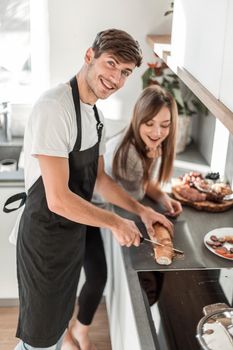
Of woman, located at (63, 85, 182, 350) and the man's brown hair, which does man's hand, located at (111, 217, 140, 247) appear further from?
the man's brown hair

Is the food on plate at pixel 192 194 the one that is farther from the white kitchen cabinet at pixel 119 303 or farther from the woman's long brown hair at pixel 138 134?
the white kitchen cabinet at pixel 119 303

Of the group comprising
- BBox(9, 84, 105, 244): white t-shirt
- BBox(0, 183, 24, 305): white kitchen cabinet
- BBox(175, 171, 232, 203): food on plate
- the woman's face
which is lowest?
BBox(0, 183, 24, 305): white kitchen cabinet

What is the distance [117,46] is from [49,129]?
0.28m

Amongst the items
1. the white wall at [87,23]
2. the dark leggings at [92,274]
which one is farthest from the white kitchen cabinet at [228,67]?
the white wall at [87,23]

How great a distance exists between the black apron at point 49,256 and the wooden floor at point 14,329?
0.49 meters

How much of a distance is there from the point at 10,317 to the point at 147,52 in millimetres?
1403

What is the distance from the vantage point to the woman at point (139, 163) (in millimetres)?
1675

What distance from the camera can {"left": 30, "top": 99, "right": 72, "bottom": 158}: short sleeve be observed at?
4.03 ft

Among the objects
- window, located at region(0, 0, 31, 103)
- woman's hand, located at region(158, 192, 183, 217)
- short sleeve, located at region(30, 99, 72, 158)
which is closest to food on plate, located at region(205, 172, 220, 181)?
woman's hand, located at region(158, 192, 183, 217)

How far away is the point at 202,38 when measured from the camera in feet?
4.04

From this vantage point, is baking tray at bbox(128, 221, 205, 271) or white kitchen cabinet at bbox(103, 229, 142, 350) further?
baking tray at bbox(128, 221, 205, 271)

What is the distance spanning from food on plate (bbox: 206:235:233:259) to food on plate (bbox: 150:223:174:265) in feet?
0.45

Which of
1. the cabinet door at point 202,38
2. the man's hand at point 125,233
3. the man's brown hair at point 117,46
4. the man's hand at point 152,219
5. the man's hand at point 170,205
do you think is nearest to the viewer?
the cabinet door at point 202,38

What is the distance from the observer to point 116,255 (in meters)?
1.71
